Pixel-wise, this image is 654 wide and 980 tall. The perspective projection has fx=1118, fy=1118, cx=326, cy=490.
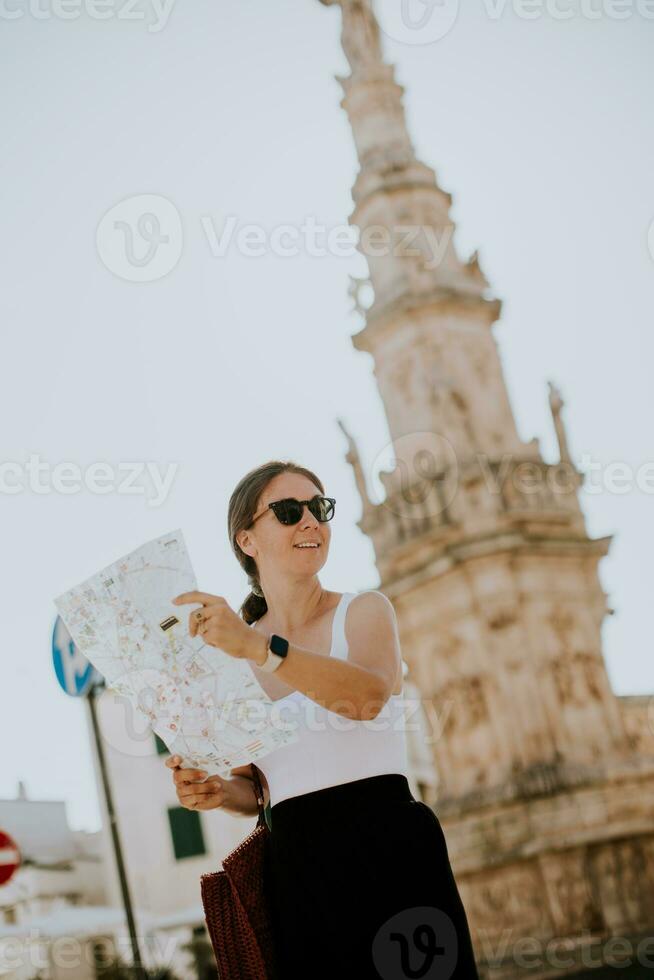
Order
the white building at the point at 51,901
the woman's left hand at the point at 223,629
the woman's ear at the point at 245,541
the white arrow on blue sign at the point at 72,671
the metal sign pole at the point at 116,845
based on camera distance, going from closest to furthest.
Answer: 1. the woman's left hand at the point at 223,629
2. the woman's ear at the point at 245,541
3. the metal sign pole at the point at 116,845
4. the white arrow on blue sign at the point at 72,671
5. the white building at the point at 51,901

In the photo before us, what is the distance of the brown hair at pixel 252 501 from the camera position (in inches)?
120

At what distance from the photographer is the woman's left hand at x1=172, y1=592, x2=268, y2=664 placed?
2.44m

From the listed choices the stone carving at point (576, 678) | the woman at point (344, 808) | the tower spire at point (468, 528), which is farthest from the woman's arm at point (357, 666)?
the stone carving at point (576, 678)

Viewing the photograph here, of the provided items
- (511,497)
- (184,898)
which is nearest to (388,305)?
(511,497)

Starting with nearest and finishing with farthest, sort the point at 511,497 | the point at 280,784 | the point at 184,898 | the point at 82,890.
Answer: the point at 280,784 → the point at 511,497 → the point at 184,898 → the point at 82,890

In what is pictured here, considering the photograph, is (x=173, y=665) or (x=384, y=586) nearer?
(x=173, y=665)

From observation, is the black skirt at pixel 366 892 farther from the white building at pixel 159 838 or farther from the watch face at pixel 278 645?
the white building at pixel 159 838

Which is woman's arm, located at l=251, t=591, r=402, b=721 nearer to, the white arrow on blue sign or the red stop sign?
the red stop sign

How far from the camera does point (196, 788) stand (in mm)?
2902

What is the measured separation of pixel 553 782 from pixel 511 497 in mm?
5044

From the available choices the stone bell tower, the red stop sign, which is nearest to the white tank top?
the red stop sign

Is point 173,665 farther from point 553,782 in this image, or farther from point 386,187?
point 386,187

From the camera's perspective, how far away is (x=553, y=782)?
18.0 metres

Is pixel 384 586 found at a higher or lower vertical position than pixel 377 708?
higher
